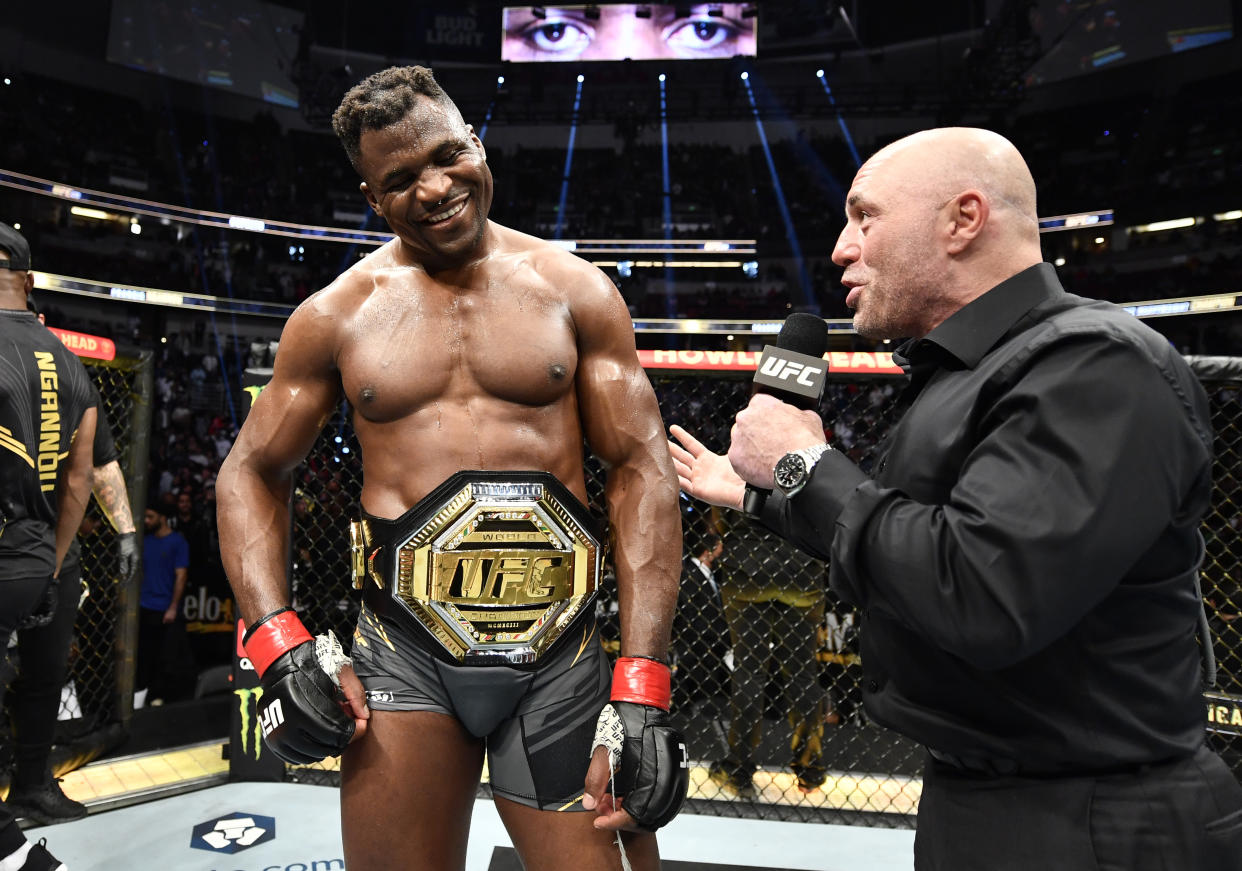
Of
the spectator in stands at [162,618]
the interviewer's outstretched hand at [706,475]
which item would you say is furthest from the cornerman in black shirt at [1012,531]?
the spectator in stands at [162,618]

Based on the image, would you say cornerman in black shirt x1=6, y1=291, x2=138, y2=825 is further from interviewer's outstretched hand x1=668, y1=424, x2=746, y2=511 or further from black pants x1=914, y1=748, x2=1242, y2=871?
black pants x1=914, y1=748, x2=1242, y2=871

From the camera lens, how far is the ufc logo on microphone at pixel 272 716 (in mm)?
1486

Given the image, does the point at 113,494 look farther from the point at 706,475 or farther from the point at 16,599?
the point at 706,475

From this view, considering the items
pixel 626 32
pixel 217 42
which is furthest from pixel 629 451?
pixel 217 42

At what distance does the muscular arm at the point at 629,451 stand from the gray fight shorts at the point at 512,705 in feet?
0.54

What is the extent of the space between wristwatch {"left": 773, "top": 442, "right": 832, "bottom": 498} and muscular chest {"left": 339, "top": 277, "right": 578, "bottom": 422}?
2.02 feet

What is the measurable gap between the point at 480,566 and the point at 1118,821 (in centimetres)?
98

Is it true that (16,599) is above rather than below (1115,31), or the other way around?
below

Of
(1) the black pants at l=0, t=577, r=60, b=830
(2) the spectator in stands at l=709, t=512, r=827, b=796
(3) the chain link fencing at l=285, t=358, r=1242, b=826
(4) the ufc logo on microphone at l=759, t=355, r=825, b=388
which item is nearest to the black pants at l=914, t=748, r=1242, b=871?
(4) the ufc logo on microphone at l=759, t=355, r=825, b=388

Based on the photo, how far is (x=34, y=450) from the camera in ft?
8.73

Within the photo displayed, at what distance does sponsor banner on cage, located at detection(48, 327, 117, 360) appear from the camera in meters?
3.15

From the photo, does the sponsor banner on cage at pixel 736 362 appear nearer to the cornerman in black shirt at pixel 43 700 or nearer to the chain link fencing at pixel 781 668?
the chain link fencing at pixel 781 668

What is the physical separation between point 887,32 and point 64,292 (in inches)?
566

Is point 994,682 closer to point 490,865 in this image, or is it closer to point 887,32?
point 490,865
